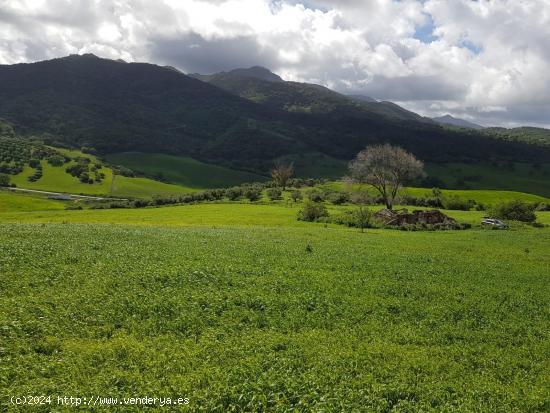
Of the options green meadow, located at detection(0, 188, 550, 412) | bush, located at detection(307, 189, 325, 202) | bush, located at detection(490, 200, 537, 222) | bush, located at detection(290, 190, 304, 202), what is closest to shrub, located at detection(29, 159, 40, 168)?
bush, located at detection(290, 190, 304, 202)

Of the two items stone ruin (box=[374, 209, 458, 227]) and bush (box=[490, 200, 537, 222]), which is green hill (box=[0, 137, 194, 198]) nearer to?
stone ruin (box=[374, 209, 458, 227])

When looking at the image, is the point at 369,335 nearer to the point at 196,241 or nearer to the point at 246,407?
the point at 246,407

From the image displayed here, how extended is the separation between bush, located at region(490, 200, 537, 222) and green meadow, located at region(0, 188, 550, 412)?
171 feet

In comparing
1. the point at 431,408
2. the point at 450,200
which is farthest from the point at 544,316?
the point at 450,200

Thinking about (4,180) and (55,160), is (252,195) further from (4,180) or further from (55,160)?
(55,160)

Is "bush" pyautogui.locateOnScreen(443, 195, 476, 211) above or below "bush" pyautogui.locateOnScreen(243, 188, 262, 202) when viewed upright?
below

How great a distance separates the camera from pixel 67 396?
10.8 metres

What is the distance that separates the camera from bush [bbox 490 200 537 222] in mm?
74125

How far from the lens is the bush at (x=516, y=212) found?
74.1m

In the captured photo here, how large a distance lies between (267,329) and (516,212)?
7381cm

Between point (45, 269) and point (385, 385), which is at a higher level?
point (45, 269)

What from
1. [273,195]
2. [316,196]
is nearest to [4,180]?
[273,195]

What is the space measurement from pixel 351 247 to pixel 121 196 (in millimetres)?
141854

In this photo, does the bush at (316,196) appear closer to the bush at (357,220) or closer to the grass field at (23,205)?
the bush at (357,220)
